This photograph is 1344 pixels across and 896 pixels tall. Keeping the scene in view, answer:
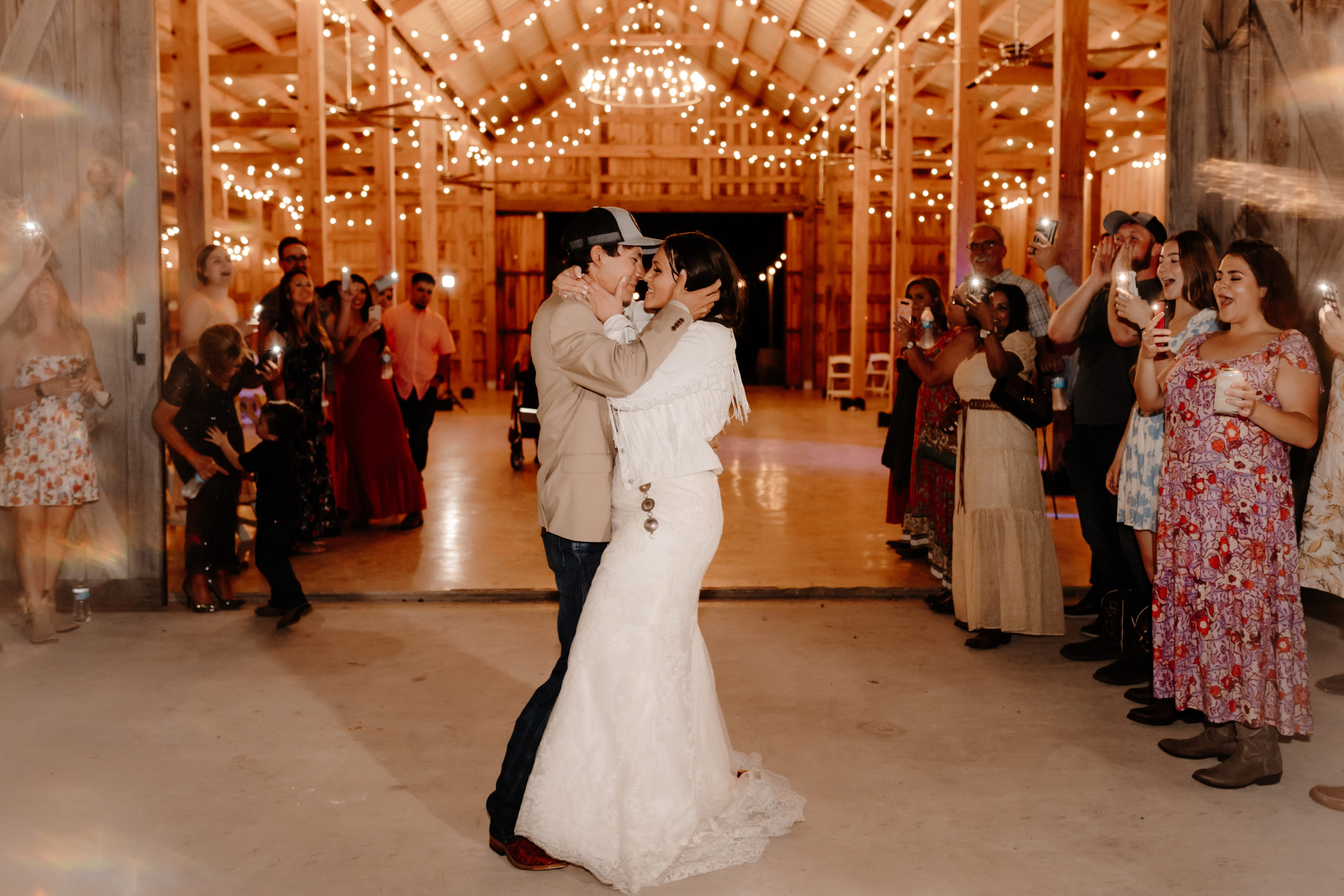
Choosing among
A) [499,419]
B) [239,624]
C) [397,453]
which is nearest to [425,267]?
[499,419]

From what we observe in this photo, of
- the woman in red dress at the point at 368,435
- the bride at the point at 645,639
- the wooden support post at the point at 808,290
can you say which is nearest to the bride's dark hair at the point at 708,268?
the bride at the point at 645,639

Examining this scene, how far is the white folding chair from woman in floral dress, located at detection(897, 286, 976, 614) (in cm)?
983

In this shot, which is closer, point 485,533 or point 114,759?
point 114,759

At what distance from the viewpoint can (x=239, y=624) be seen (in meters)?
4.42

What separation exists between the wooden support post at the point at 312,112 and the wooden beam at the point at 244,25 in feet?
3.38

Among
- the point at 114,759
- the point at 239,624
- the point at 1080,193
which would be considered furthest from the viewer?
the point at 1080,193

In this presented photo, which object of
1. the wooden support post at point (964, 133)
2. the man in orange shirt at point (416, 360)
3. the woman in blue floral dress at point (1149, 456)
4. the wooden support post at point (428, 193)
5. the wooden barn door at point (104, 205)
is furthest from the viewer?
the wooden support post at point (428, 193)

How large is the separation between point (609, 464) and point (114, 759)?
5.68ft

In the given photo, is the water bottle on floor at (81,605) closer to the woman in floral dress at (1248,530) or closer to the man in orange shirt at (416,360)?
the man in orange shirt at (416,360)

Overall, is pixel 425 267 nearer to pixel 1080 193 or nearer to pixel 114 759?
pixel 1080 193

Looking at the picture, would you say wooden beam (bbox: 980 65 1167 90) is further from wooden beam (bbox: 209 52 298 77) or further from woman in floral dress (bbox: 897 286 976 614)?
wooden beam (bbox: 209 52 298 77)

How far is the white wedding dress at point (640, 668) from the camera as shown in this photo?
2.29 metres

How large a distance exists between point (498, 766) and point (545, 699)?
619 mm

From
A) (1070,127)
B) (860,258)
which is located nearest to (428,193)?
(860,258)
